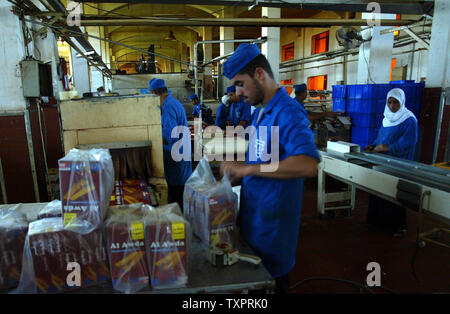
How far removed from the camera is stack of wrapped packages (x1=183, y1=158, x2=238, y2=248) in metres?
1.49

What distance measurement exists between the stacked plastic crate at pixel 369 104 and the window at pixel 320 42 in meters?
8.02

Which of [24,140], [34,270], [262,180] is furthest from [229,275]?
[24,140]

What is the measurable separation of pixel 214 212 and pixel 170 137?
2359 millimetres

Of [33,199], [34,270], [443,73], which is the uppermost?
[443,73]

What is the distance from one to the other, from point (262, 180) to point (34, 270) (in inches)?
41.8

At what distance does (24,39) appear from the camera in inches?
155

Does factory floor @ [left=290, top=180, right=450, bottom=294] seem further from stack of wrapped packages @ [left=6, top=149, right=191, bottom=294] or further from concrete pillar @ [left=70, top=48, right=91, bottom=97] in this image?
concrete pillar @ [left=70, top=48, right=91, bottom=97]

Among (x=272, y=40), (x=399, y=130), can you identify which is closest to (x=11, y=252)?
(x=399, y=130)

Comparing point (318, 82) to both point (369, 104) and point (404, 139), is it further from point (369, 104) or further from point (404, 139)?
point (404, 139)

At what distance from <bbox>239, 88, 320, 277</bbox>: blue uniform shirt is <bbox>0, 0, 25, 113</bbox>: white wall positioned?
3693 millimetres

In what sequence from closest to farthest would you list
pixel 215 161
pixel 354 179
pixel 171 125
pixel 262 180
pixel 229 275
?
pixel 229 275 < pixel 262 180 < pixel 354 179 < pixel 171 125 < pixel 215 161

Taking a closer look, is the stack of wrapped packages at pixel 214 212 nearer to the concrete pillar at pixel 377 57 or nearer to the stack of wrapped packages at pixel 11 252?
the stack of wrapped packages at pixel 11 252

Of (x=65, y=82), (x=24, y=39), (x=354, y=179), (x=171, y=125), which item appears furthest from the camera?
(x=65, y=82)
